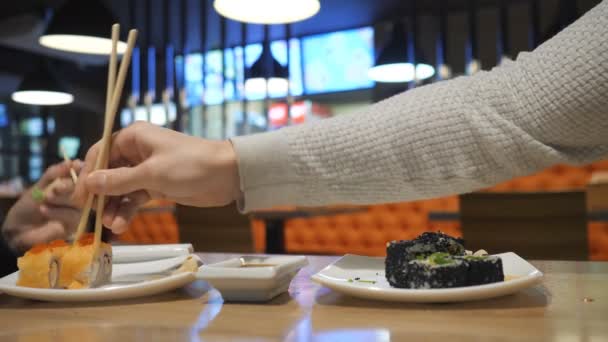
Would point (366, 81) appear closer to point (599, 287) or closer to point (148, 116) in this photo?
point (148, 116)

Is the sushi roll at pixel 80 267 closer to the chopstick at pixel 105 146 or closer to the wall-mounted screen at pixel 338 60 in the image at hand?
the chopstick at pixel 105 146

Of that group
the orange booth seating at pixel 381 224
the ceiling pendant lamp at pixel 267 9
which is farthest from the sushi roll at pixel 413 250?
the orange booth seating at pixel 381 224

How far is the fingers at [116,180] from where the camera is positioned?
92cm

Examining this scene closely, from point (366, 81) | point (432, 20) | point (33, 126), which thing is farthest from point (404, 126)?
point (33, 126)

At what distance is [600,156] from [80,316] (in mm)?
881

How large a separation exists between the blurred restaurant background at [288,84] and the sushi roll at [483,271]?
1.34m

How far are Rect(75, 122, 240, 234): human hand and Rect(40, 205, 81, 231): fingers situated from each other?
46cm

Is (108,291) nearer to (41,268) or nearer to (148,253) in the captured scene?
(41,268)

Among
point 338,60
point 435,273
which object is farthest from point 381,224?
point 338,60

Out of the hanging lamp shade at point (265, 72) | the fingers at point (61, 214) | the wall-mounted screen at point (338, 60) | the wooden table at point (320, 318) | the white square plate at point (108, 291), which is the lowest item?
the wooden table at point (320, 318)

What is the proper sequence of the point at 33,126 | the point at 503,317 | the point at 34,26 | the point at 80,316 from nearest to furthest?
the point at 503,317, the point at 80,316, the point at 34,26, the point at 33,126

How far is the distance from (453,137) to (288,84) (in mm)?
6895

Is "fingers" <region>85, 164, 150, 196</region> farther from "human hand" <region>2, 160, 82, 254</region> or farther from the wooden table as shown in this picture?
"human hand" <region>2, 160, 82, 254</region>

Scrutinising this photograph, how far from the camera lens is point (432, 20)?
8.44m
